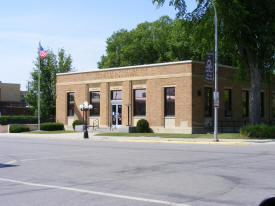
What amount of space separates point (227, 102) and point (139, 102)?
855cm

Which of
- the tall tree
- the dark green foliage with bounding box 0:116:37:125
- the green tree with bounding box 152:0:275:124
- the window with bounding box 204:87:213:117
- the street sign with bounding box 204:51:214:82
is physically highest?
the tall tree

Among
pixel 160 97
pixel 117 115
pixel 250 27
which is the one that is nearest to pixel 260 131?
pixel 250 27

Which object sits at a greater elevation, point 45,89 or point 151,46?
point 151,46

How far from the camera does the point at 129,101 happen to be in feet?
130

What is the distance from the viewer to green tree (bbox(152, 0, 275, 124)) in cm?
2819

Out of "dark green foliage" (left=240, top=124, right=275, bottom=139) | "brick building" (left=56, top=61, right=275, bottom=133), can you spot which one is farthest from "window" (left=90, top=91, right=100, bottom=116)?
"dark green foliage" (left=240, top=124, right=275, bottom=139)

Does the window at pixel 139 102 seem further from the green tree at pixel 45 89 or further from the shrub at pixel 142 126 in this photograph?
the green tree at pixel 45 89

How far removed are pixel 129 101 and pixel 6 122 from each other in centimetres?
1991

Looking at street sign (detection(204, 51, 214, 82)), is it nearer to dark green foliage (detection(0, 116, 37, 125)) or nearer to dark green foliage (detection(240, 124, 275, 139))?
dark green foliage (detection(240, 124, 275, 139))

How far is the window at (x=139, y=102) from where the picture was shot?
38.7 meters

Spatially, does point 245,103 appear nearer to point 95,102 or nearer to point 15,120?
point 95,102

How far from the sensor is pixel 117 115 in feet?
134

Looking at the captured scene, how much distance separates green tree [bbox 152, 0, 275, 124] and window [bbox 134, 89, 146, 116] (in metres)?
9.68

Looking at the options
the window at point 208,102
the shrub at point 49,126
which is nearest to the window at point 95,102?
the shrub at point 49,126
